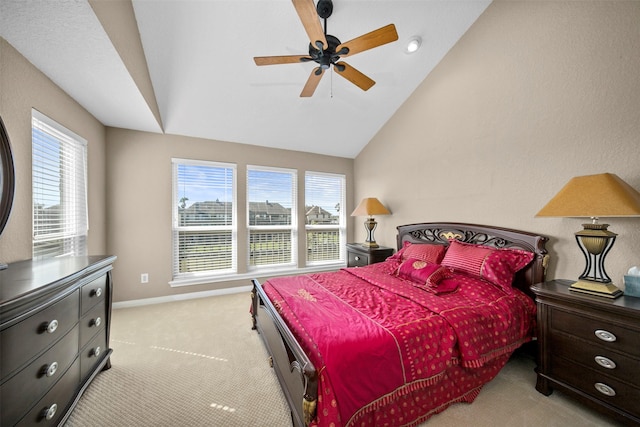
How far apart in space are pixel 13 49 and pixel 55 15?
0.63 metres

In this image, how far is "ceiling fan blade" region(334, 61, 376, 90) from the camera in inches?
76.3

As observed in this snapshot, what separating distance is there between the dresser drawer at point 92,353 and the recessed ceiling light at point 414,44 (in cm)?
403

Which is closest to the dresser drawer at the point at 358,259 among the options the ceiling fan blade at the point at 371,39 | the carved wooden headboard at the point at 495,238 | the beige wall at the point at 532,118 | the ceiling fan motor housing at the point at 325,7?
the carved wooden headboard at the point at 495,238

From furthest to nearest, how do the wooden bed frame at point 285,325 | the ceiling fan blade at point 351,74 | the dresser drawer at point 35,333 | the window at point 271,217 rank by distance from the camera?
the window at point 271,217 → the ceiling fan blade at point 351,74 → the wooden bed frame at point 285,325 → the dresser drawer at point 35,333

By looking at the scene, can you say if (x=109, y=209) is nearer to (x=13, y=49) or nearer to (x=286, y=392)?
(x=13, y=49)

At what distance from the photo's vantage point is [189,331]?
2580 mm

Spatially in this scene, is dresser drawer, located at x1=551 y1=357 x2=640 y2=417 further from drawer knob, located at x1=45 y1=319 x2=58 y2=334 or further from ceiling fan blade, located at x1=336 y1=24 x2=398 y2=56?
drawer knob, located at x1=45 y1=319 x2=58 y2=334

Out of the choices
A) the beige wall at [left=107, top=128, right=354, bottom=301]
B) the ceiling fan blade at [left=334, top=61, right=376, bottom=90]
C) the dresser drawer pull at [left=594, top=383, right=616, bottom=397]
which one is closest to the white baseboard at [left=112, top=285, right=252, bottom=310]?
the beige wall at [left=107, top=128, right=354, bottom=301]

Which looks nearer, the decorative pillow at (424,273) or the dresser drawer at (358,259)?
the decorative pillow at (424,273)

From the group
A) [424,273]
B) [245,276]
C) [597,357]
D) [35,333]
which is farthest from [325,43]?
[245,276]

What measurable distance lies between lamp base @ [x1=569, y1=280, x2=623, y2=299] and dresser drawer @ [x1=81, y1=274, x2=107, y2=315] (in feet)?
11.2

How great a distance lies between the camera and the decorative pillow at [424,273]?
2066mm

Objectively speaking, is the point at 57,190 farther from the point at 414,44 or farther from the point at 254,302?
the point at 414,44

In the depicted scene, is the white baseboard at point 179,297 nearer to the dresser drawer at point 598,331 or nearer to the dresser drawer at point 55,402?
the dresser drawer at point 55,402
